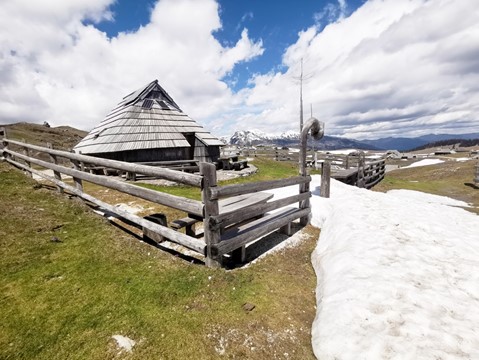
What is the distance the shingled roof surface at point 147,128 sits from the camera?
18.5 meters

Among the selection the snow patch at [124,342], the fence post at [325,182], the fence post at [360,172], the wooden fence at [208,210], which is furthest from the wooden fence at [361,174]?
the snow patch at [124,342]

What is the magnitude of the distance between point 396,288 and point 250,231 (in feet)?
9.60

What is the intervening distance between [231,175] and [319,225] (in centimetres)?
1121

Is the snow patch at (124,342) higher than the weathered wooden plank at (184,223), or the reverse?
the weathered wooden plank at (184,223)

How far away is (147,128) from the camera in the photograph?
1992 cm

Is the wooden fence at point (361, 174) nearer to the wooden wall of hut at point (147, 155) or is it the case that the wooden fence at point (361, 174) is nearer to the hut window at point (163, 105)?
the wooden wall of hut at point (147, 155)

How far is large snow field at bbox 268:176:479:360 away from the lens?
9.68 feet

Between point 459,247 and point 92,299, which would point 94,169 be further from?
point 459,247

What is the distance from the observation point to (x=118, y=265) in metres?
4.41

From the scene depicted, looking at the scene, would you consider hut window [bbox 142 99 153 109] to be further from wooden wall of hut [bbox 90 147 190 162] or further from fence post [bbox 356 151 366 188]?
fence post [bbox 356 151 366 188]

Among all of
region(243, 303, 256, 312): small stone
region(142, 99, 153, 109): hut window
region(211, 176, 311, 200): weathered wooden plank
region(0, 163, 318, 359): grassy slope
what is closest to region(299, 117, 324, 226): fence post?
region(211, 176, 311, 200): weathered wooden plank

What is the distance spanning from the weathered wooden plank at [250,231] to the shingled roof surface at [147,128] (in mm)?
14261

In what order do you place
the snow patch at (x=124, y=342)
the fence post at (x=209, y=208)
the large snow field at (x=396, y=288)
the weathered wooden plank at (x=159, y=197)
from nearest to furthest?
the snow patch at (x=124, y=342) < the large snow field at (x=396, y=288) < the fence post at (x=209, y=208) < the weathered wooden plank at (x=159, y=197)

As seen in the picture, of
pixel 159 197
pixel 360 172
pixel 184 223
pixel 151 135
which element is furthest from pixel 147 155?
pixel 360 172
